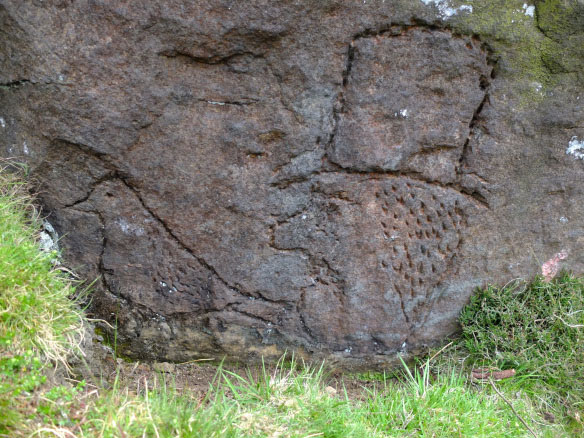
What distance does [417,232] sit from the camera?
2.57 meters

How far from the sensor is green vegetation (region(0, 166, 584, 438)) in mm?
1801

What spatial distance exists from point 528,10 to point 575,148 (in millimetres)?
629

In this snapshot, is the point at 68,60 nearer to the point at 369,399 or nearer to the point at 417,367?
the point at 369,399

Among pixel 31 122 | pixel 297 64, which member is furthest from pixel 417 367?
pixel 31 122

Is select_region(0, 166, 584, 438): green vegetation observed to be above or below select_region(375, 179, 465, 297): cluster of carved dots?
below

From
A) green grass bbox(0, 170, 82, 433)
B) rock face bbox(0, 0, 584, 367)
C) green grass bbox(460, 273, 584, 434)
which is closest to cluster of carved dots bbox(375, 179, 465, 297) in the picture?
rock face bbox(0, 0, 584, 367)

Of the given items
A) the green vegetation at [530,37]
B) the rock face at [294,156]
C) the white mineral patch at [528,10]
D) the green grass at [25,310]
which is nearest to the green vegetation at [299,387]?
the green grass at [25,310]

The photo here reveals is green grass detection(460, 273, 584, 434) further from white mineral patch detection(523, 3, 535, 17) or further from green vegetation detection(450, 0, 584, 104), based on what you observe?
white mineral patch detection(523, 3, 535, 17)

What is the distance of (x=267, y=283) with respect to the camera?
2482mm

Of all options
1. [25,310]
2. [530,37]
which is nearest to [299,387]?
[25,310]

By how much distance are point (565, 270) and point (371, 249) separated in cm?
97

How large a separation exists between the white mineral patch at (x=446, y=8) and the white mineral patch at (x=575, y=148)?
0.75 m

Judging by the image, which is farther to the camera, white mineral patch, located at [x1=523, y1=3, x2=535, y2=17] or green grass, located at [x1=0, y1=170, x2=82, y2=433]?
white mineral patch, located at [x1=523, y1=3, x2=535, y2=17]

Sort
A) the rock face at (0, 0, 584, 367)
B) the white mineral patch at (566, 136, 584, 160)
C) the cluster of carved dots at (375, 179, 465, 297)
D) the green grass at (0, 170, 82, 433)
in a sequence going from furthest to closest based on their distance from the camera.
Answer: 1. the white mineral patch at (566, 136, 584, 160)
2. the cluster of carved dots at (375, 179, 465, 297)
3. the rock face at (0, 0, 584, 367)
4. the green grass at (0, 170, 82, 433)
